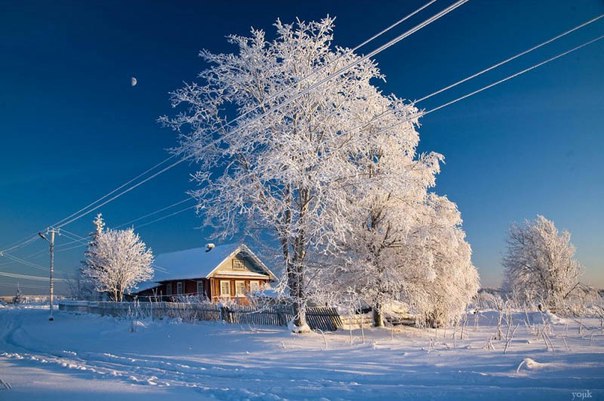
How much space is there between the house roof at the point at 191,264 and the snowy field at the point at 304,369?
2513 cm

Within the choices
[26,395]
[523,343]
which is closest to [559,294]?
[523,343]

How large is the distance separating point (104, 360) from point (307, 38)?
13922mm

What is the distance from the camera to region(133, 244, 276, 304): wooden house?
4244 cm

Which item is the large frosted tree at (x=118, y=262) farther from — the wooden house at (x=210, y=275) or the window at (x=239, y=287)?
the window at (x=239, y=287)

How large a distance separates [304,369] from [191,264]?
1477 inches

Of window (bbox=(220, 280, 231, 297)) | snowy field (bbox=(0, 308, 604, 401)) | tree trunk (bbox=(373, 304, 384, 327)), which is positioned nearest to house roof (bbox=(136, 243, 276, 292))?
window (bbox=(220, 280, 231, 297))

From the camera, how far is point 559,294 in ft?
138

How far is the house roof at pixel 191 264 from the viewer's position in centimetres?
4234

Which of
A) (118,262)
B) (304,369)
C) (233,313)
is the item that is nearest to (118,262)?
(118,262)

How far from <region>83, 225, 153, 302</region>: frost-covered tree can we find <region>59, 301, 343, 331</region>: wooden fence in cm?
1424

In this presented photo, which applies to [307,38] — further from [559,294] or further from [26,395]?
[559,294]

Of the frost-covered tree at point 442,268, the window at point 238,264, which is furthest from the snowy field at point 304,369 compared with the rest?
the window at point 238,264

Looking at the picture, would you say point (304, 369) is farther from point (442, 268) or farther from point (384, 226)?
point (442, 268)

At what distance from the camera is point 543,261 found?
42781mm
